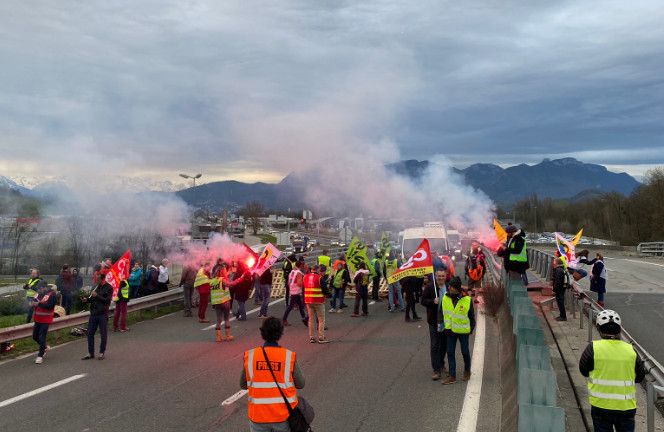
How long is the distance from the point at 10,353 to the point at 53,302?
199 centimetres

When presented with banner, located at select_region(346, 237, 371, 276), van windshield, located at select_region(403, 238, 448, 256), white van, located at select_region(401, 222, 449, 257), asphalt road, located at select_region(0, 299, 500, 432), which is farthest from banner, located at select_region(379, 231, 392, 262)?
van windshield, located at select_region(403, 238, 448, 256)

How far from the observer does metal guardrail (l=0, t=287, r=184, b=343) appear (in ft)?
39.1

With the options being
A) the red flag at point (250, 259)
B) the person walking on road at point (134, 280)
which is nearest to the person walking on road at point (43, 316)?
the person walking on road at point (134, 280)

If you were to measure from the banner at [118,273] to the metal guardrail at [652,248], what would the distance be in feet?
132

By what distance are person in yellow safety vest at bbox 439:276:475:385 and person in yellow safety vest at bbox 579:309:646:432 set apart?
336 cm

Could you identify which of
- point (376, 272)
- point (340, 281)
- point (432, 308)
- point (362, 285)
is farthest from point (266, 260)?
point (432, 308)

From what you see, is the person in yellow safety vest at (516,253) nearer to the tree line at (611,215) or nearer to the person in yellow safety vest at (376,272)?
the person in yellow safety vest at (376,272)

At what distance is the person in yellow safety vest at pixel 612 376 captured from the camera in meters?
5.30

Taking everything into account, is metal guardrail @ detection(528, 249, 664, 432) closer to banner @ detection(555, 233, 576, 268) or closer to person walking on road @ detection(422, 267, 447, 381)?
banner @ detection(555, 233, 576, 268)

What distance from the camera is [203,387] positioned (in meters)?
9.08

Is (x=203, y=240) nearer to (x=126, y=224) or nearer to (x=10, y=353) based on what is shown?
(x=126, y=224)

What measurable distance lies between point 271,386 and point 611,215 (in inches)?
3041

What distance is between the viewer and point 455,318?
8.87 m

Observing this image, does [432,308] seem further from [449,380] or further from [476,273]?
[476,273]
